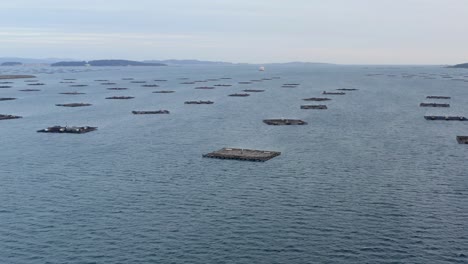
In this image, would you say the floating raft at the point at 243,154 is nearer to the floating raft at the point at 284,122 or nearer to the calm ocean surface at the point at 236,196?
the calm ocean surface at the point at 236,196

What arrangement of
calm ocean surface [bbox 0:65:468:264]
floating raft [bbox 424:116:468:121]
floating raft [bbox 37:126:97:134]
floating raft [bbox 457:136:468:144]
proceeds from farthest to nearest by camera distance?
floating raft [bbox 424:116:468:121] → floating raft [bbox 37:126:97:134] → floating raft [bbox 457:136:468:144] → calm ocean surface [bbox 0:65:468:264]

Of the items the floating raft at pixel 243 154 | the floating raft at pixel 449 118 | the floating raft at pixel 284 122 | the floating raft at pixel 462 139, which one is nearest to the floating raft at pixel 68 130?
the floating raft at pixel 243 154

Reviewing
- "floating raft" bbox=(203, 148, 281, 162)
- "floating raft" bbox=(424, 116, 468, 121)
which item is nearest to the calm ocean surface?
"floating raft" bbox=(203, 148, 281, 162)

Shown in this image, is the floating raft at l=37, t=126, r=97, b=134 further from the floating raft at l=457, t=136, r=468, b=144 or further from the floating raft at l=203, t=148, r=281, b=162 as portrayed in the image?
the floating raft at l=457, t=136, r=468, b=144

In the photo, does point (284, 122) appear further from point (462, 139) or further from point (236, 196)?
point (236, 196)

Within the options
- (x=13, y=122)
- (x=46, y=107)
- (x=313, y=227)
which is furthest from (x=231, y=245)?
(x=46, y=107)

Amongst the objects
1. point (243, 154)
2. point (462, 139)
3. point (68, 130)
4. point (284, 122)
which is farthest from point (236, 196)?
point (68, 130)

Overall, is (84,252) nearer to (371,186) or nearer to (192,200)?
(192,200)

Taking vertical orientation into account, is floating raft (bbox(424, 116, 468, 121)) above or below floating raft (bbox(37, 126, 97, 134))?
above
